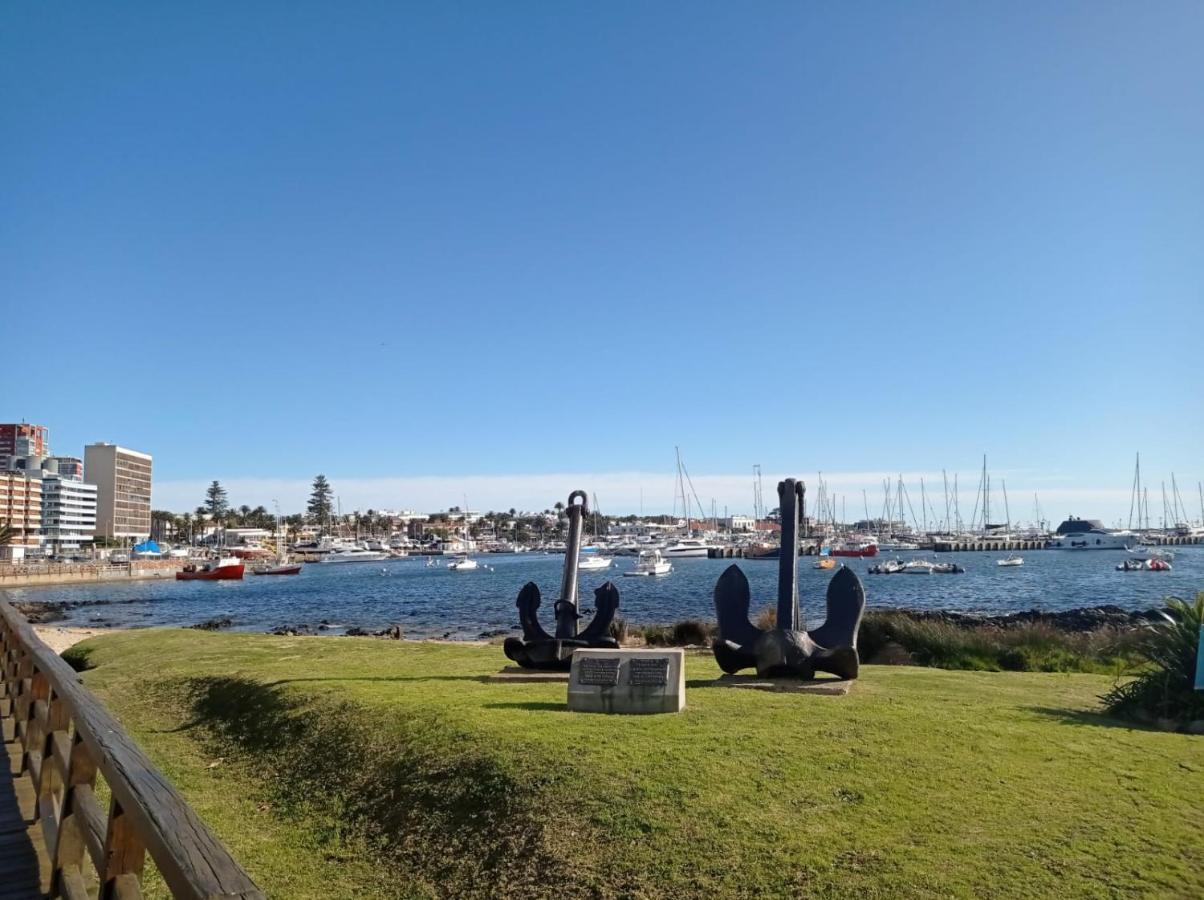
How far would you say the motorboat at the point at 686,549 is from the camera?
125 metres

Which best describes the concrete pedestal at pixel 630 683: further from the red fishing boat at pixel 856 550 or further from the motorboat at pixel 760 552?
the red fishing boat at pixel 856 550

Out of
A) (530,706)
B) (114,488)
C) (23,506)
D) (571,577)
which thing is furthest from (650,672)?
(114,488)

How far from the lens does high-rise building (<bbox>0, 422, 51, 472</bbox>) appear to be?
170575 mm

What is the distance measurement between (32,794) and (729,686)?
758 cm

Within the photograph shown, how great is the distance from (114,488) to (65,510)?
76.8 ft

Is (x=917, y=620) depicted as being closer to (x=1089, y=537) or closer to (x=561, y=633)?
(x=561, y=633)

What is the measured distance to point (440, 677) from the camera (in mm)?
13445

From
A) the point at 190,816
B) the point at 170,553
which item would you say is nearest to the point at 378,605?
the point at 190,816

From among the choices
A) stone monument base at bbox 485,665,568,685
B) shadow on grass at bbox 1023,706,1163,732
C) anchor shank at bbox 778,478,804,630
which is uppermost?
anchor shank at bbox 778,478,804,630

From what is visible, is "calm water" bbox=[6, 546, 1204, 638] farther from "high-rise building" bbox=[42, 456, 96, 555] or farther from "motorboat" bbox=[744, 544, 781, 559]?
"high-rise building" bbox=[42, 456, 96, 555]

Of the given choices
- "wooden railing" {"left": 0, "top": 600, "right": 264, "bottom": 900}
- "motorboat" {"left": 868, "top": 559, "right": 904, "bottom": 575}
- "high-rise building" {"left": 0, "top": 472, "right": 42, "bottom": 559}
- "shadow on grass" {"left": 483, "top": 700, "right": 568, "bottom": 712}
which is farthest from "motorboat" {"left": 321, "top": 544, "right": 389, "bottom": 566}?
"wooden railing" {"left": 0, "top": 600, "right": 264, "bottom": 900}

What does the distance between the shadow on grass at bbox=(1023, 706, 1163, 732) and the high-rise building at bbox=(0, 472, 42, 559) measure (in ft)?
432

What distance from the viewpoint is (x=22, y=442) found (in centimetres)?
17200

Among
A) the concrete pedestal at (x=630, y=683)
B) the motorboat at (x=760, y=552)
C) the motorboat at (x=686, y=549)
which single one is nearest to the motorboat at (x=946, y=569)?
the motorboat at (x=760, y=552)
